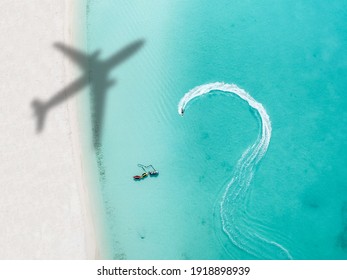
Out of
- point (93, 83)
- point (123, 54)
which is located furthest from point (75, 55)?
point (123, 54)

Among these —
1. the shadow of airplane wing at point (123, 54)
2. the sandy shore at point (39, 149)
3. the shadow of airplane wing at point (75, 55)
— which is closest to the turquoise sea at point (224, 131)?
the shadow of airplane wing at point (123, 54)

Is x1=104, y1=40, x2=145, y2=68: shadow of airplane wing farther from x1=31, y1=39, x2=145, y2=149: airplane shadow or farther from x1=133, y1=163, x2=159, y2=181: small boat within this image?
x1=133, y1=163, x2=159, y2=181: small boat

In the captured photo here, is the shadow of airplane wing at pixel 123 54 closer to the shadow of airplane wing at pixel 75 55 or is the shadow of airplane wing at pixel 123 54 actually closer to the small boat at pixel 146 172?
the shadow of airplane wing at pixel 75 55

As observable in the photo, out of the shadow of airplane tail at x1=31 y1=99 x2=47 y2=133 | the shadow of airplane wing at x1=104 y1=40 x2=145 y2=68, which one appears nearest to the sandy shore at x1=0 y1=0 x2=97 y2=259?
the shadow of airplane tail at x1=31 y1=99 x2=47 y2=133

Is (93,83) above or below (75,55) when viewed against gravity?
below

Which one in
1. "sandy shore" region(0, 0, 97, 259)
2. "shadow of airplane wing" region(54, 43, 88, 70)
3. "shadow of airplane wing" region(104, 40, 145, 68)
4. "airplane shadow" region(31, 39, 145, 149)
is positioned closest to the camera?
"sandy shore" region(0, 0, 97, 259)

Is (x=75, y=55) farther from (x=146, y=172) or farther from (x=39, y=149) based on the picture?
(x=146, y=172)
